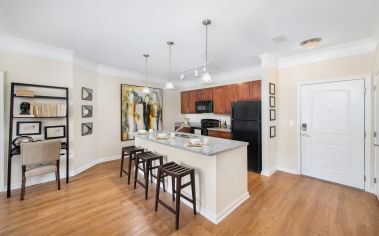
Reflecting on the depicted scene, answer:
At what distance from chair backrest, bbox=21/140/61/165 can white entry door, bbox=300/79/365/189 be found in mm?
4856

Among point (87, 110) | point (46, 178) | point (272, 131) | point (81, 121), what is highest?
point (87, 110)

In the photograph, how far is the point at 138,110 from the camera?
507 cm

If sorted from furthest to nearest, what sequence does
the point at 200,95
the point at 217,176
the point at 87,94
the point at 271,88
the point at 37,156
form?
the point at 200,95 → the point at 87,94 → the point at 271,88 → the point at 37,156 → the point at 217,176

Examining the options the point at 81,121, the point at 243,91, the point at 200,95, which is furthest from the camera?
the point at 200,95

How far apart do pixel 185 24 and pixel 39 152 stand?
3.10m

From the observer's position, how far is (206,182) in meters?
2.21

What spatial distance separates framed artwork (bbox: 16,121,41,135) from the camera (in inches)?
113

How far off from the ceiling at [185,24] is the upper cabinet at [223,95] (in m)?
1.01

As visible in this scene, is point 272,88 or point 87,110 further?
point 87,110

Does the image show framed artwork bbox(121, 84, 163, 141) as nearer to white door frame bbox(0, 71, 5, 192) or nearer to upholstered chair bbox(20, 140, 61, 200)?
upholstered chair bbox(20, 140, 61, 200)

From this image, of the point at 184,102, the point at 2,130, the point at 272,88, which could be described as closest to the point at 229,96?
the point at 272,88

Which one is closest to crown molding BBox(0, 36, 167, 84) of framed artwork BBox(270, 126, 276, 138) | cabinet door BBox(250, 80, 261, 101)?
cabinet door BBox(250, 80, 261, 101)

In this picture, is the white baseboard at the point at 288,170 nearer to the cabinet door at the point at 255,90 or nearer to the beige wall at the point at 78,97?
the cabinet door at the point at 255,90

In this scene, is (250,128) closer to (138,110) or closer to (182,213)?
(182,213)
